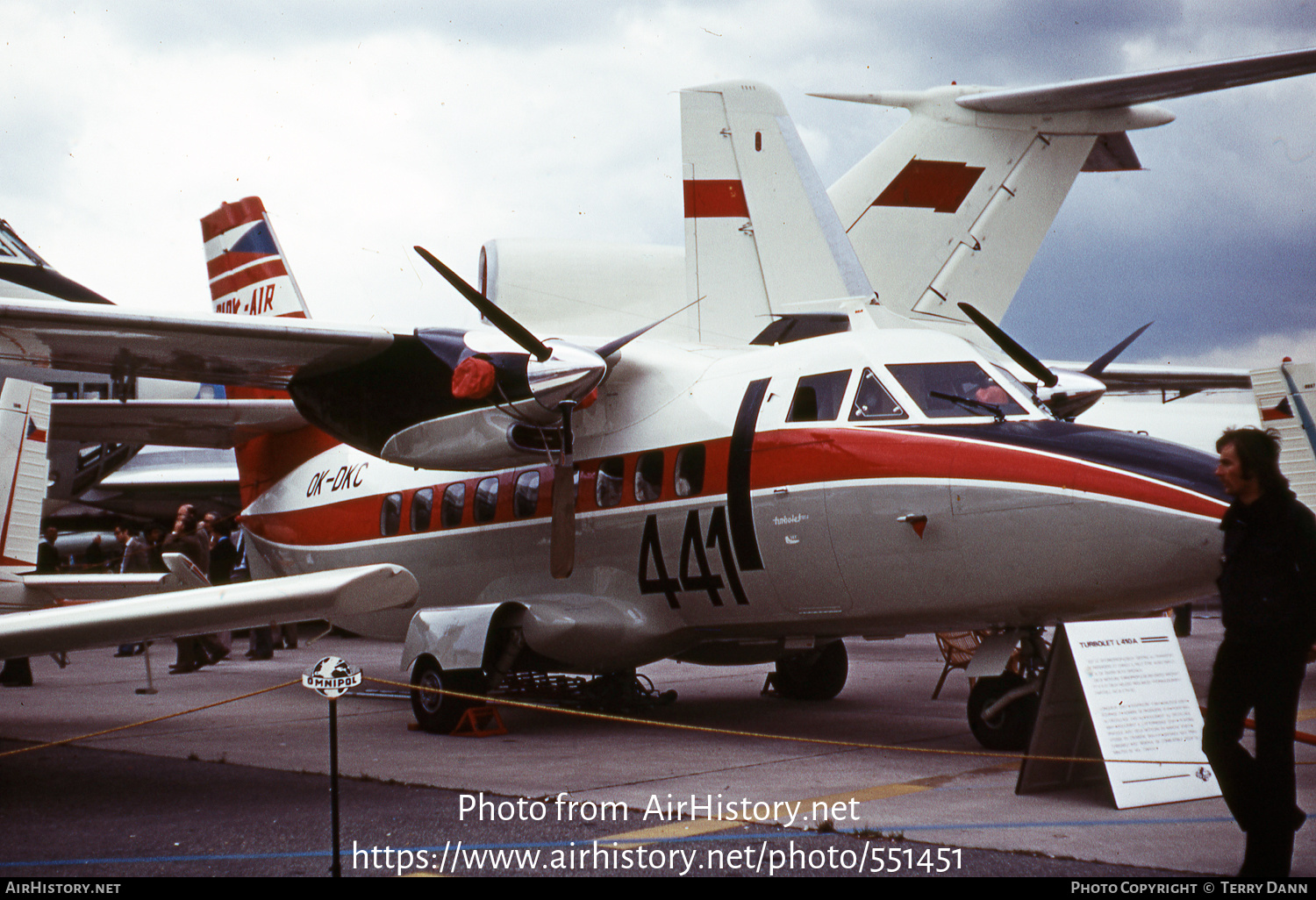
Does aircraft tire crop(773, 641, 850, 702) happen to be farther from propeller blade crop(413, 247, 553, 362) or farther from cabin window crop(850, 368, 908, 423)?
propeller blade crop(413, 247, 553, 362)

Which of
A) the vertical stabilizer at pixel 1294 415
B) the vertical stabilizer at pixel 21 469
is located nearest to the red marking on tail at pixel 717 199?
the vertical stabilizer at pixel 1294 415

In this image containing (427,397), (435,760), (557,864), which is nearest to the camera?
(557,864)

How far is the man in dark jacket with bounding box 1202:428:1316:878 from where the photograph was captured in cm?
416

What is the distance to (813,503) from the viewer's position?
8.04 meters

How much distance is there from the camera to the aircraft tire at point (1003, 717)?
24.4 feet

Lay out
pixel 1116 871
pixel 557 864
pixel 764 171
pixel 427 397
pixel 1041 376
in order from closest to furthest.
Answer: pixel 1116 871 → pixel 557 864 → pixel 1041 376 → pixel 427 397 → pixel 764 171

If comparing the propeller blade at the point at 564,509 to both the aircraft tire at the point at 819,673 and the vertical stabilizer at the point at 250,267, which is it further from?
the vertical stabilizer at the point at 250,267

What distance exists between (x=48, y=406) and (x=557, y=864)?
729cm

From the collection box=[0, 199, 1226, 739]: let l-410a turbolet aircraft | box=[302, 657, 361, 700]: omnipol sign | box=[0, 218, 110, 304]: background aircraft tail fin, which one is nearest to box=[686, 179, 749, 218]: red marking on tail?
box=[0, 199, 1226, 739]: let l-410a turbolet aircraft

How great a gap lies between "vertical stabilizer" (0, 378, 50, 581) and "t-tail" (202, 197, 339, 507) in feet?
16.3

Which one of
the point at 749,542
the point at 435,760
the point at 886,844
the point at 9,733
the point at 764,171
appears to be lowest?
the point at 9,733

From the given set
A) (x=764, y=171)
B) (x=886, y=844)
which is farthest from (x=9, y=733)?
(x=764, y=171)

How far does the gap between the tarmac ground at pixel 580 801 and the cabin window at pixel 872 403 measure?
2.43 metres
